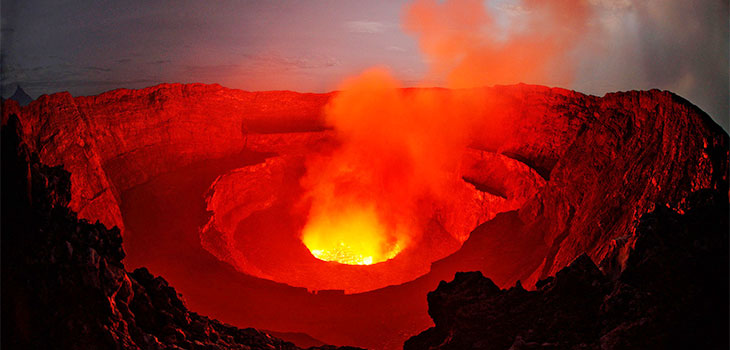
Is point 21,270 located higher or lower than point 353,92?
lower

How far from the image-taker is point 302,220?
969 inches

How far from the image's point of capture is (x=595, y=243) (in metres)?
12.2

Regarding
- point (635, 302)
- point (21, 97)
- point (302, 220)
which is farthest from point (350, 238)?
point (635, 302)

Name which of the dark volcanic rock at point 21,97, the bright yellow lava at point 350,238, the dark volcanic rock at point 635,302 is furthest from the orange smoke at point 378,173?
Result: the dark volcanic rock at point 635,302

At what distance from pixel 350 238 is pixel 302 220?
2.73 m

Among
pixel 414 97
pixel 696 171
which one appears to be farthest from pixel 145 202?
pixel 696 171

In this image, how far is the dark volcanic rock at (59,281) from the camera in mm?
6387

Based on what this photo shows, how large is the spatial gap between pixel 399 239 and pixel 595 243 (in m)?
13.0

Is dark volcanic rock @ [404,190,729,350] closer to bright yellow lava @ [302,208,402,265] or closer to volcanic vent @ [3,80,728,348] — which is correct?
volcanic vent @ [3,80,728,348]

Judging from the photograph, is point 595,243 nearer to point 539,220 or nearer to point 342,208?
point 539,220

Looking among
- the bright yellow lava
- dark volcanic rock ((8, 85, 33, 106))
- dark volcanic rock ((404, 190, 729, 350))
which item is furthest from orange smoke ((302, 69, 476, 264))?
dark volcanic rock ((404, 190, 729, 350))

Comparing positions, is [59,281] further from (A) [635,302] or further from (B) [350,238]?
(B) [350,238]

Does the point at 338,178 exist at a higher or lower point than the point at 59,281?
higher

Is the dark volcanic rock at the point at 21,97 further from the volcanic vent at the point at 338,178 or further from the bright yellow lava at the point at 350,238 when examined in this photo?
the bright yellow lava at the point at 350,238
